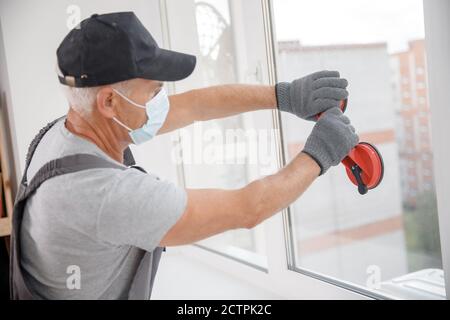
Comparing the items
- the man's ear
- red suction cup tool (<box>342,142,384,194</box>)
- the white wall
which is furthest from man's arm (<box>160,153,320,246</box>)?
the white wall

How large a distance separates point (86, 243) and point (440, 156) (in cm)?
75

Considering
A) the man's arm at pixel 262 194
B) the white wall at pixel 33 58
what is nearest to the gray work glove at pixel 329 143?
the man's arm at pixel 262 194

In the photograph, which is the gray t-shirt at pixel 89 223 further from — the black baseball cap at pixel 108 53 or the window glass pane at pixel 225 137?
the window glass pane at pixel 225 137

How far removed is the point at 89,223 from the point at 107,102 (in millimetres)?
245

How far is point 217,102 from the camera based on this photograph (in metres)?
1.12

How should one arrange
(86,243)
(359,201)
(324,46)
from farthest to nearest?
1. (359,201)
2. (324,46)
3. (86,243)

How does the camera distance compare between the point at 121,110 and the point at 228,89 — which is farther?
the point at 228,89

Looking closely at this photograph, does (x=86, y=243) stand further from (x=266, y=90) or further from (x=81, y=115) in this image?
(x=266, y=90)

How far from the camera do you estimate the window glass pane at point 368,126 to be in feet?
4.18

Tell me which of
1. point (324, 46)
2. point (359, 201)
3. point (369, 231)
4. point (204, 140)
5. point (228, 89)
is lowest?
point (369, 231)

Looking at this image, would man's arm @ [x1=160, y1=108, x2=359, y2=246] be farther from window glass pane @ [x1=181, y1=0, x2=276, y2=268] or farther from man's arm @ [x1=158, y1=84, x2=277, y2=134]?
window glass pane @ [x1=181, y1=0, x2=276, y2=268]
